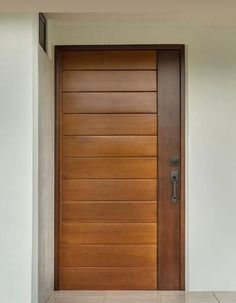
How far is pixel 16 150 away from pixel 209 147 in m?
1.67

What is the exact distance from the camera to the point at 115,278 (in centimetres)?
386

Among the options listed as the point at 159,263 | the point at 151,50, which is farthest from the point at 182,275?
the point at 151,50

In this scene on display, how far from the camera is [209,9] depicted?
3252 millimetres

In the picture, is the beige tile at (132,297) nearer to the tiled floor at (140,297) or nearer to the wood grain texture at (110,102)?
the tiled floor at (140,297)

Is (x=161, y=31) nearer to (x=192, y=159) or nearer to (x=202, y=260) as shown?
(x=192, y=159)

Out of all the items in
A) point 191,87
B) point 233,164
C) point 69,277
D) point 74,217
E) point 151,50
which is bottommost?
point 69,277

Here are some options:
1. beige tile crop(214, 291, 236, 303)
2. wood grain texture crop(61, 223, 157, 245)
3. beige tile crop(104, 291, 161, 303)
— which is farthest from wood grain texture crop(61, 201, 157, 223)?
beige tile crop(214, 291, 236, 303)

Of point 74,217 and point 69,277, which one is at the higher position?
point 74,217

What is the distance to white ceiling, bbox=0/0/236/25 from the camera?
3043 mm

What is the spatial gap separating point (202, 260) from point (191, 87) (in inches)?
59.4

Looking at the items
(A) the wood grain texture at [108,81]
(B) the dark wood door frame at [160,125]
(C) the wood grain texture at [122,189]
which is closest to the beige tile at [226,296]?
(B) the dark wood door frame at [160,125]

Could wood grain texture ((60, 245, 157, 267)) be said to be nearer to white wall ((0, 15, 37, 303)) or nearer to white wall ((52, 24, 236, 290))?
white wall ((52, 24, 236, 290))

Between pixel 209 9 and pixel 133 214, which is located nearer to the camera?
pixel 209 9

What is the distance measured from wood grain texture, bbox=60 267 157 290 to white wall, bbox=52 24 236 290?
35cm
